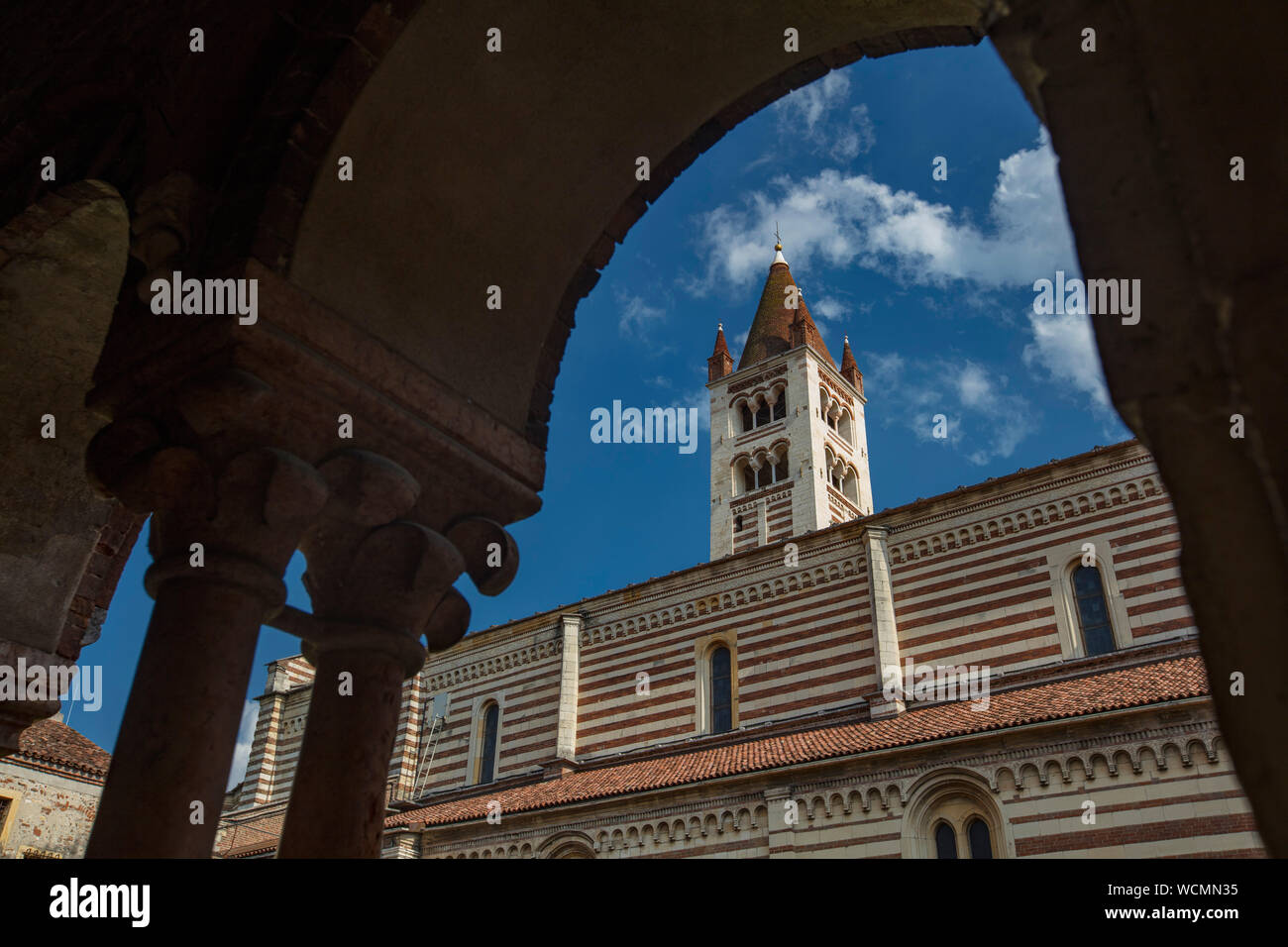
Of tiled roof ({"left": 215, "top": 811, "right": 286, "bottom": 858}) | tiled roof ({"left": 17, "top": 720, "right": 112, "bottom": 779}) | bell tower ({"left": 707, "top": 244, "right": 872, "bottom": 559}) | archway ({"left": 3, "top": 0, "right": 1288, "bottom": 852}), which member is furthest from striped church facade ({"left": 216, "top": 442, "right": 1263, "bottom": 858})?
bell tower ({"left": 707, "top": 244, "right": 872, "bottom": 559})

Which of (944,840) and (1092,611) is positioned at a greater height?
(1092,611)

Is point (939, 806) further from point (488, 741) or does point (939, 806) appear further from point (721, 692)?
point (488, 741)

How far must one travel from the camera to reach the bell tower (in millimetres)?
37844

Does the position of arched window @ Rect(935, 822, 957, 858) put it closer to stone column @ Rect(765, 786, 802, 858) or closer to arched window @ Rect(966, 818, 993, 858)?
arched window @ Rect(966, 818, 993, 858)

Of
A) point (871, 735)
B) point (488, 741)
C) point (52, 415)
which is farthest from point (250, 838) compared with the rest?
point (52, 415)

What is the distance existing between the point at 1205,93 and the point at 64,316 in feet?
16.5

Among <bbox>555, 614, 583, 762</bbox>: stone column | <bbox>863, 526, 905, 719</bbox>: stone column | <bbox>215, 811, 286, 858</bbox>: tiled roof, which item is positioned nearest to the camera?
<bbox>863, 526, 905, 719</bbox>: stone column

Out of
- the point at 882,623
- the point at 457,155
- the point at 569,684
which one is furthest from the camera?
the point at 569,684

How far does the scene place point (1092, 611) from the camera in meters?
17.2

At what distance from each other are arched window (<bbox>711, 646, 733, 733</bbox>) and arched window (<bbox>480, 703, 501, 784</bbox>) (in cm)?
579

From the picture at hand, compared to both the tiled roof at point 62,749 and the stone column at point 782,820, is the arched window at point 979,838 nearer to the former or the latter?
the stone column at point 782,820

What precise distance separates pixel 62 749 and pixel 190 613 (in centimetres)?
1670

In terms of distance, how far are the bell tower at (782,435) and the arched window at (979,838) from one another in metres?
22.5
